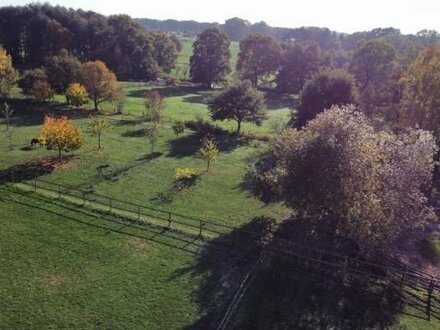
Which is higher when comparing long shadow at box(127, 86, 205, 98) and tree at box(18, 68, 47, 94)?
tree at box(18, 68, 47, 94)

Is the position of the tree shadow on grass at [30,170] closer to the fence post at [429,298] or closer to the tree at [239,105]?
the tree at [239,105]

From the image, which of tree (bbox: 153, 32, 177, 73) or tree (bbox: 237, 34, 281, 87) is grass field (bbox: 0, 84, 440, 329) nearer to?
tree (bbox: 237, 34, 281, 87)

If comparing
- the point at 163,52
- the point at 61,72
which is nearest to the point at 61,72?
the point at 61,72

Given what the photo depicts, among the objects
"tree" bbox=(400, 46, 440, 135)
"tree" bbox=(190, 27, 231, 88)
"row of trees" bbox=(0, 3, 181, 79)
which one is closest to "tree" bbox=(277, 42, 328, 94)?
"tree" bbox=(190, 27, 231, 88)

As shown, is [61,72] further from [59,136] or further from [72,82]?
[59,136]

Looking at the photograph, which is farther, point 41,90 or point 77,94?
point 41,90

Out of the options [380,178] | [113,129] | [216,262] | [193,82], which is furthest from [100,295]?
[193,82]

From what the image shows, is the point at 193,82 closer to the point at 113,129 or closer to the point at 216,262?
the point at 113,129
